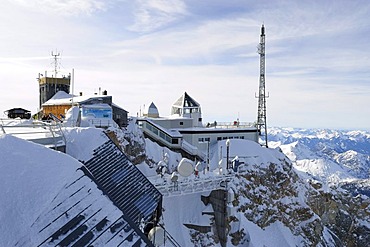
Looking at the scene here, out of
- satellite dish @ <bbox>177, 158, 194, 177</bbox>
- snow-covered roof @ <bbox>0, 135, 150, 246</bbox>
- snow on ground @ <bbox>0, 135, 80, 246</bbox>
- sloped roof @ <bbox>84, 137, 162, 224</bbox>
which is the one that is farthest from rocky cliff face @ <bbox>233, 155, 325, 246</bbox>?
snow on ground @ <bbox>0, 135, 80, 246</bbox>

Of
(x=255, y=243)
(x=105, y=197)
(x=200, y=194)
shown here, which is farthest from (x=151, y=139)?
(x=105, y=197)

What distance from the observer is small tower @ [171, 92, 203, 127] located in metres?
50.0

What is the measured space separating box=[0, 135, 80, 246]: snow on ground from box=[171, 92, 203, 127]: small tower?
4086 cm

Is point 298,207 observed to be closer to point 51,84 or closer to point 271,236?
point 271,236

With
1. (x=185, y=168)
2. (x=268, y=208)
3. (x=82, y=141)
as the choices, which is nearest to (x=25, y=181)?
(x=82, y=141)

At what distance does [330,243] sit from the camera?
122 feet

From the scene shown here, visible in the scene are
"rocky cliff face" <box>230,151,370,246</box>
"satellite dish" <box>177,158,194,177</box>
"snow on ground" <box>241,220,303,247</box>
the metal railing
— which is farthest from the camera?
"rocky cliff face" <box>230,151,370,246</box>

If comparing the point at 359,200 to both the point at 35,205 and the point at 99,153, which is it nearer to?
the point at 99,153

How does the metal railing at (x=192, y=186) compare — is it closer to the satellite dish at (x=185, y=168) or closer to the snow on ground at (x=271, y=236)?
the satellite dish at (x=185, y=168)

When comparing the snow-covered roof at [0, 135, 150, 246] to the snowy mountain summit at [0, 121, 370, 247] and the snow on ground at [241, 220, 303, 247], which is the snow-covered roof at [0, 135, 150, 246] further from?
the snow on ground at [241, 220, 303, 247]

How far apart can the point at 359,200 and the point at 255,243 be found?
27068mm

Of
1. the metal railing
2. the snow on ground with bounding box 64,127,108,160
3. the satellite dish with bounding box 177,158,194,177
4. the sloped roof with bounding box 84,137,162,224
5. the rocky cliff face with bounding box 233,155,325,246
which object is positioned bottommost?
the rocky cliff face with bounding box 233,155,325,246

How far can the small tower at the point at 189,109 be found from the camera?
5003cm

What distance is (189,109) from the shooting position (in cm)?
5075
